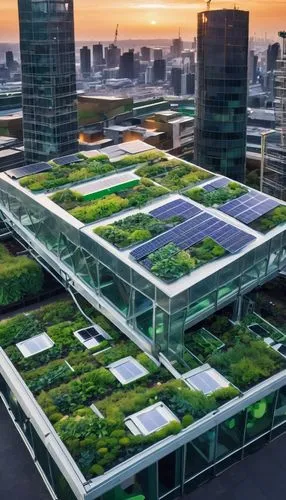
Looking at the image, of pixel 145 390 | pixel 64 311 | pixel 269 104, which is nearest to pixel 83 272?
pixel 64 311

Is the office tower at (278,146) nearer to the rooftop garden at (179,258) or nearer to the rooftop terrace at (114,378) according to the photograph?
the rooftop garden at (179,258)

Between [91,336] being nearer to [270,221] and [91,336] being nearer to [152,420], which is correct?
[152,420]

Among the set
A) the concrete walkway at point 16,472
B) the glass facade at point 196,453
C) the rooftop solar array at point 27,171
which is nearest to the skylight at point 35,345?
the glass facade at point 196,453

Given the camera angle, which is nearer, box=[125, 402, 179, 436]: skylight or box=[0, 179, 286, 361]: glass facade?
box=[125, 402, 179, 436]: skylight

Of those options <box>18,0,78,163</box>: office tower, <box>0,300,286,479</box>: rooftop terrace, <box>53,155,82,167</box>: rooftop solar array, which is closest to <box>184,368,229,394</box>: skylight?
<box>0,300,286,479</box>: rooftop terrace

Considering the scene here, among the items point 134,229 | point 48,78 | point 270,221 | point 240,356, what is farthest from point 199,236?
point 48,78

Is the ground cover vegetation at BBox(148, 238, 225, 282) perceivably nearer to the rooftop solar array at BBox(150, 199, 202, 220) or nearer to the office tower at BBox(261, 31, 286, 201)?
the rooftop solar array at BBox(150, 199, 202, 220)

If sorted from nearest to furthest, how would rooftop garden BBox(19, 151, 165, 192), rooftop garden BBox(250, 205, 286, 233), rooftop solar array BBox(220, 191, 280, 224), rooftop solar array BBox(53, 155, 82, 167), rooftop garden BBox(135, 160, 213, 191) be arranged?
rooftop garden BBox(250, 205, 286, 233) < rooftop solar array BBox(220, 191, 280, 224) < rooftop garden BBox(135, 160, 213, 191) < rooftop garden BBox(19, 151, 165, 192) < rooftop solar array BBox(53, 155, 82, 167)
